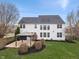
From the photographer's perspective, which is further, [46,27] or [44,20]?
[44,20]

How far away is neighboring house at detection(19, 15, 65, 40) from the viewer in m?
52.6

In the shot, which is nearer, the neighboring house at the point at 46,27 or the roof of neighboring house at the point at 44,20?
the neighboring house at the point at 46,27

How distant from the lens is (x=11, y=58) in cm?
2481

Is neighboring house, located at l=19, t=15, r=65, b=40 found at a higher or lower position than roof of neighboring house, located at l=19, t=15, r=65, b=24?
lower

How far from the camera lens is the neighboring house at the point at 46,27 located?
172ft

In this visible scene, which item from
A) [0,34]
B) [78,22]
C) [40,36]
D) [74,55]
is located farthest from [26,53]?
[78,22]

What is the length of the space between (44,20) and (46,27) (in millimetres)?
2186

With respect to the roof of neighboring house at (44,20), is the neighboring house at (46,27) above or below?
below

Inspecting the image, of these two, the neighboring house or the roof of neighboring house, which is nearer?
the neighboring house

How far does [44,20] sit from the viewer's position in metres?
53.9

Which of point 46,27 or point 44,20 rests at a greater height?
point 44,20

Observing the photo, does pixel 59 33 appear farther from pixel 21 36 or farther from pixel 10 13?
pixel 10 13

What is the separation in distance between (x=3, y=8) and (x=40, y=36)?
13122 millimetres

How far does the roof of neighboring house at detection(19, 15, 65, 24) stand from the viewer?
53.3m
